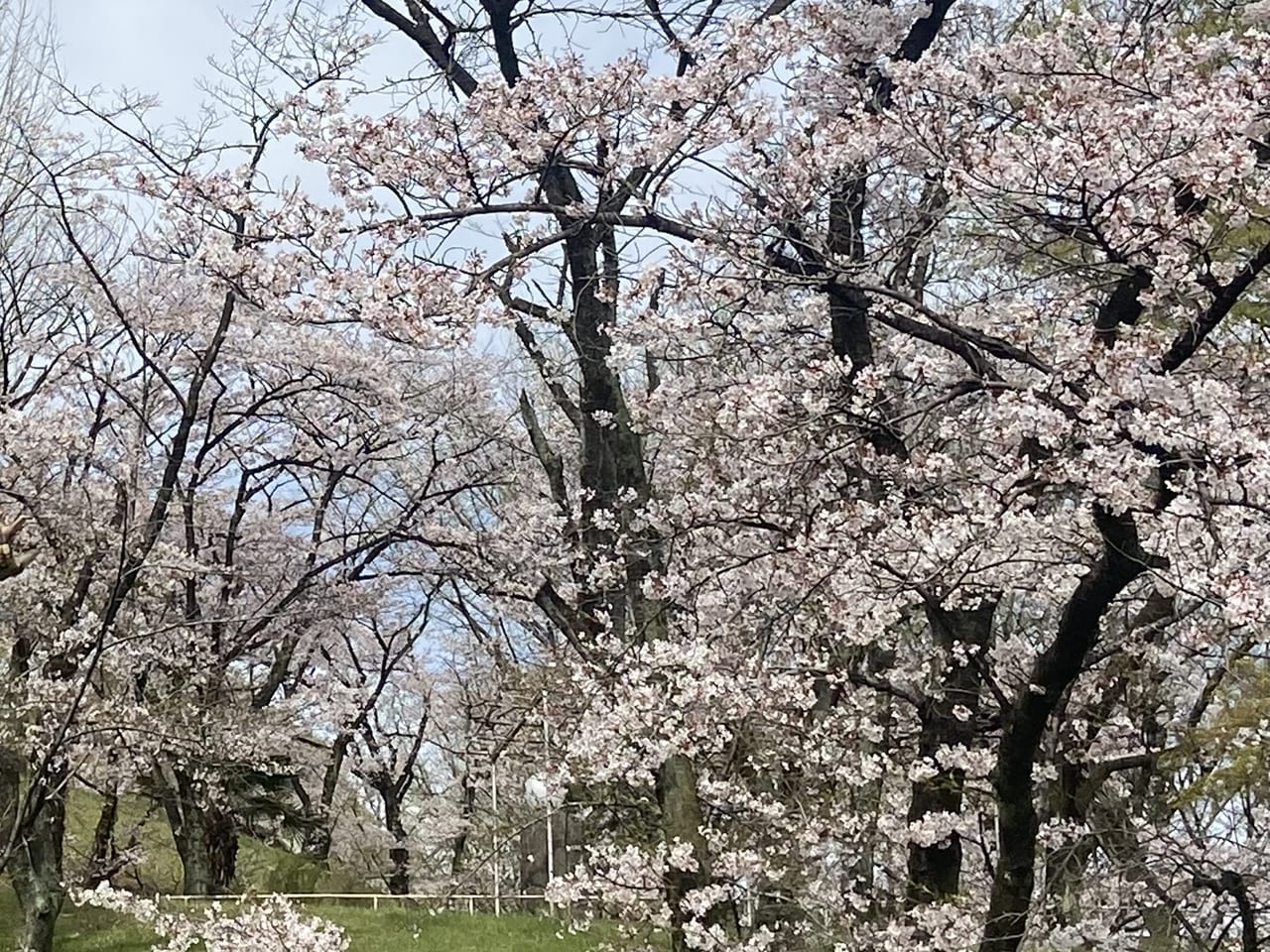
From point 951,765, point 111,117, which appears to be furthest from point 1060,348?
point 111,117

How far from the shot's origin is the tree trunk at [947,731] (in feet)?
17.2

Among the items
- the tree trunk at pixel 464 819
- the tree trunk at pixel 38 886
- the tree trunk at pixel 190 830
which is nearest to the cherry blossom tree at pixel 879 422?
the tree trunk at pixel 38 886

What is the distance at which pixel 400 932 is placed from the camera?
10367mm

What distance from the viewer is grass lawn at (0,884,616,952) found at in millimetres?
9516

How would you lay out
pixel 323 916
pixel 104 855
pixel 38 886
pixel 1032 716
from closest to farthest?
1. pixel 1032 716
2. pixel 38 886
3. pixel 323 916
4. pixel 104 855

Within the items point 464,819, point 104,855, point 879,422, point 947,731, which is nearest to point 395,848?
point 464,819

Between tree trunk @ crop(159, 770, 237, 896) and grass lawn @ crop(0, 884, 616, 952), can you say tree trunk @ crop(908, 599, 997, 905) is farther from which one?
tree trunk @ crop(159, 770, 237, 896)

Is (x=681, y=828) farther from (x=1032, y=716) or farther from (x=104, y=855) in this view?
(x=104, y=855)

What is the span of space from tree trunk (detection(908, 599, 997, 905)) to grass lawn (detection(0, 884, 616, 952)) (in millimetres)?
3653

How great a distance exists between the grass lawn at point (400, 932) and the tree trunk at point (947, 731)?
3.65 metres

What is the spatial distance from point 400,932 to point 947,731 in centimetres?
646

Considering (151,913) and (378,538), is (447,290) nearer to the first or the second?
(151,913)

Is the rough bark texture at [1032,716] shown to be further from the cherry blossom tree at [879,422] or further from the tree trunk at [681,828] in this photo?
the tree trunk at [681,828]

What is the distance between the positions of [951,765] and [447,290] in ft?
10.1
